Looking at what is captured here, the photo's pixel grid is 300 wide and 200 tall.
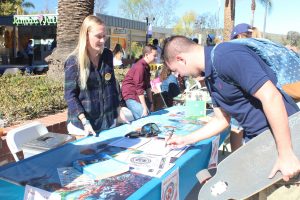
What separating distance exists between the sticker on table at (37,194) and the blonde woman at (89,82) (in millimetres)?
1060

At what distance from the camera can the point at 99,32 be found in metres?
2.99

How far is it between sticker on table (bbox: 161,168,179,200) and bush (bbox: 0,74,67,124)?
263cm

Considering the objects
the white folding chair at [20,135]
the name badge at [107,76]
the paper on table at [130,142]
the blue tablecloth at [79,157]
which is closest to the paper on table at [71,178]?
the blue tablecloth at [79,157]

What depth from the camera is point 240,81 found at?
171 cm

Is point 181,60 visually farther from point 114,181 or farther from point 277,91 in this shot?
point 114,181

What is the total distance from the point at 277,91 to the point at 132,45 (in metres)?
22.8

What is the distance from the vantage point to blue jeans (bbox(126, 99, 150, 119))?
5.07 m

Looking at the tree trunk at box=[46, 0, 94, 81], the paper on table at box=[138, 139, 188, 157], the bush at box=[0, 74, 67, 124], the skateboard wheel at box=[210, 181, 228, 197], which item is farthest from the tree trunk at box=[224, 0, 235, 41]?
the skateboard wheel at box=[210, 181, 228, 197]

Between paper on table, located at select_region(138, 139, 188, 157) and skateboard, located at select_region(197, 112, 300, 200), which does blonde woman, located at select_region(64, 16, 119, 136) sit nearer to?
paper on table, located at select_region(138, 139, 188, 157)

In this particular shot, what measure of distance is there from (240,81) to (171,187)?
905 mm

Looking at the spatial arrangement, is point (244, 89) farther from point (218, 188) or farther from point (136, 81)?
point (136, 81)

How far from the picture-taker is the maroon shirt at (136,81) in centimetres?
499

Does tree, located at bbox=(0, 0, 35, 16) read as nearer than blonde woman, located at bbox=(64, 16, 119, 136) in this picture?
No

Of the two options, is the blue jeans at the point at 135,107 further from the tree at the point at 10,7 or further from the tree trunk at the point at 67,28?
the tree at the point at 10,7
